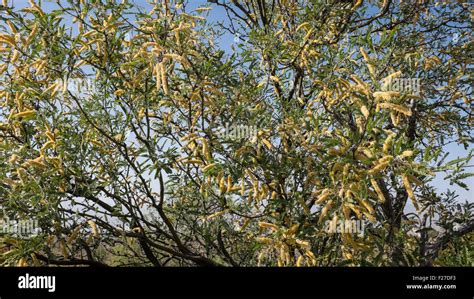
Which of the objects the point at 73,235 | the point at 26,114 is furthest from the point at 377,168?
the point at 26,114

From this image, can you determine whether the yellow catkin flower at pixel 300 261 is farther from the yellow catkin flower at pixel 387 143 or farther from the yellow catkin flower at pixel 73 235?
the yellow catkin flower at pixel 73 235

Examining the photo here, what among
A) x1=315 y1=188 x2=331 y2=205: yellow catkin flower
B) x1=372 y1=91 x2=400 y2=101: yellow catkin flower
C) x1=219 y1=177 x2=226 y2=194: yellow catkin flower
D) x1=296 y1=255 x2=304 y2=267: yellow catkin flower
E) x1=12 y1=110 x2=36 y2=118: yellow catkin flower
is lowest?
x1=296 y1=255 x2=304 y2=267: yellow catkin flower

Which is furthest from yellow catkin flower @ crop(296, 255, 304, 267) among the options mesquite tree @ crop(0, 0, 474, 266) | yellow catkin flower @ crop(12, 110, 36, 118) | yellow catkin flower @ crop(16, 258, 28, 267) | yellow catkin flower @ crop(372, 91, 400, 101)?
yellow catkin flower @ crop(12, 110, 36, 118)

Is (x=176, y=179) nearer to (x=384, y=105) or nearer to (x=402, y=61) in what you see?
(x=384, y=105)

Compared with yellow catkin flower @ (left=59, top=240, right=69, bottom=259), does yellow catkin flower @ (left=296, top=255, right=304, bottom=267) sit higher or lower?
lower

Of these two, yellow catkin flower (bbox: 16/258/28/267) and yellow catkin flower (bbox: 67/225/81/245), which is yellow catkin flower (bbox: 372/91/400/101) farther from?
yellow catkin flower (bbox: 16/258/28/267)

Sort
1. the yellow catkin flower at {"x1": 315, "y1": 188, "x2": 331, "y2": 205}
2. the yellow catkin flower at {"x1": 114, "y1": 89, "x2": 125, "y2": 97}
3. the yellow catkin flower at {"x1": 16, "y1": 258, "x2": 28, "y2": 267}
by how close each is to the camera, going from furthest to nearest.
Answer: the yellow catkin flower at {"x1": 114, "y1": 89, "x2": 125, "y2": 97}
the yellow catkin flower at {"x1": 16, "y1": 258, "x2": 28, "y2": 267}
the yellow catkin flower at {"x1": 315, "y1": 188, "x2": 331, "y2": 205}

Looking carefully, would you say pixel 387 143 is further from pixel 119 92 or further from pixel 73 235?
pixel 73 235

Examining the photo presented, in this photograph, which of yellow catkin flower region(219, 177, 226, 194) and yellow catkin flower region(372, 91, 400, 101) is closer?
yellow catkin flower region(372, 91, 400, 101)

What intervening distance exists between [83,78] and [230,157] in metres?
1.20

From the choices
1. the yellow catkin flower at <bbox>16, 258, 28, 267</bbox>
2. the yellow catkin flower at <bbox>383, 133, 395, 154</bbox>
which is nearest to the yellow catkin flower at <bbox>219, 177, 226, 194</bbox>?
the yellow catkin flower at <bbox>383, 133, 395, 154</bbox>

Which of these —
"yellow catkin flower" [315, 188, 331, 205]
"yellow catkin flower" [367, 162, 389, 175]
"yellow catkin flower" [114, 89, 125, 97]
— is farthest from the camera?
"yellow catkin flower" [114, 89, 125, 97]

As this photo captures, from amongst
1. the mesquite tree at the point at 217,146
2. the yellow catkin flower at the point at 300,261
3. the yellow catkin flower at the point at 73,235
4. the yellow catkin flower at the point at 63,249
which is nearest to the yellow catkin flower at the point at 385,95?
the mesquite tree at the point at 217,146
